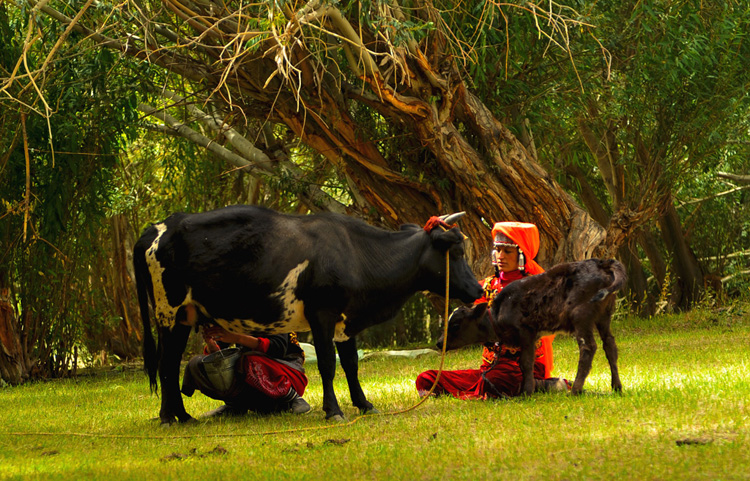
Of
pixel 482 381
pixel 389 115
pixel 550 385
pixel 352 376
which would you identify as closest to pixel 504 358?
pixel 482 381

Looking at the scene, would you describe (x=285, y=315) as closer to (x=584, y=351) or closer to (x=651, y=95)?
(x=584, y=351)

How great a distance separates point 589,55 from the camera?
10.6 metres

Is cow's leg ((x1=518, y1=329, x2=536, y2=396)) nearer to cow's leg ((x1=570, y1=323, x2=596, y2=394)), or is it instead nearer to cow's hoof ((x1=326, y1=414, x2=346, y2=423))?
cow's leg ((x1=570, y1=323, x2=596, y2=394))

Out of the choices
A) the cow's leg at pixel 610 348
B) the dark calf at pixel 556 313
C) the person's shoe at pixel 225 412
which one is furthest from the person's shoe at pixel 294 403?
the cow's leg at pixel 610 348

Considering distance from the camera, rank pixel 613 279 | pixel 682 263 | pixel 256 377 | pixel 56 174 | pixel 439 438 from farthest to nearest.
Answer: pixel 682 263
pixel 56 174
pixel 256 377
pixel 613 279
pixel 439 438

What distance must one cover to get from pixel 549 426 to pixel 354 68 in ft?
17.2

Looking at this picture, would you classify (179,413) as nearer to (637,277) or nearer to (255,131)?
(255,131)

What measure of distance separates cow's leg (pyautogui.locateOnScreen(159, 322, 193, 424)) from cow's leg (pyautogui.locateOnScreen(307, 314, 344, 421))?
36.6 inches

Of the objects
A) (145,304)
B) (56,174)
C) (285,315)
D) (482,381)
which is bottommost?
(482,381)

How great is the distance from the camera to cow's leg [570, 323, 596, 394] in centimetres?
554

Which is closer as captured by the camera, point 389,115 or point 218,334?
point 218,334

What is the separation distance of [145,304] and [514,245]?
2.69 m

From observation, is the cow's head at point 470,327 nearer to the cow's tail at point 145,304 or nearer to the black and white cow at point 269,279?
the black and white cow at point 269,279

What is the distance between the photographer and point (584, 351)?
5.61m
